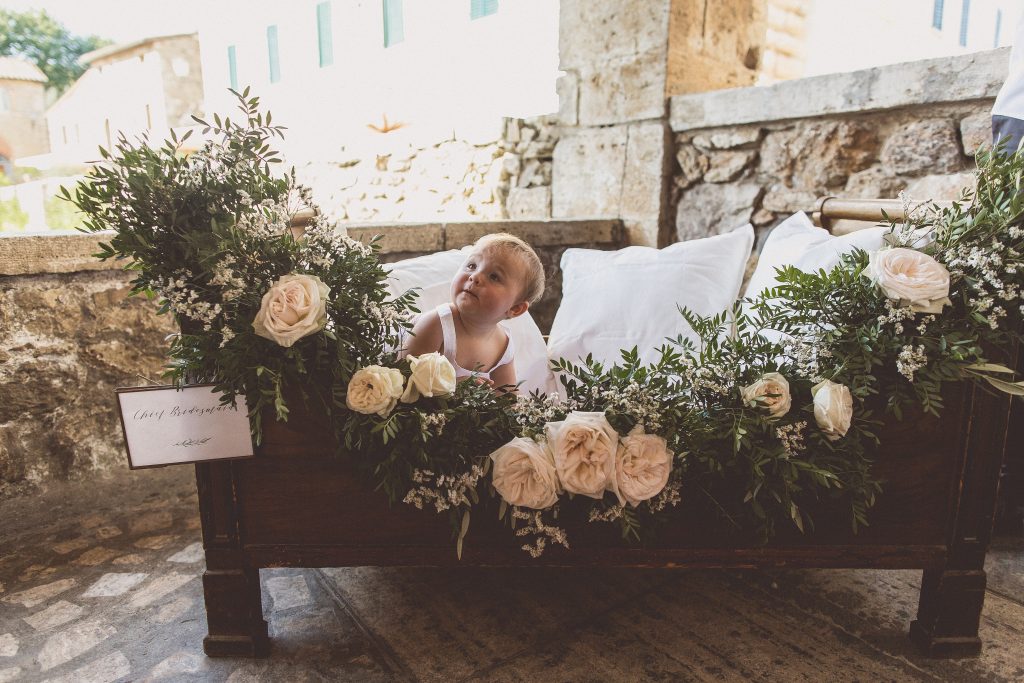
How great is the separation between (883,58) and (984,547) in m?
6.80

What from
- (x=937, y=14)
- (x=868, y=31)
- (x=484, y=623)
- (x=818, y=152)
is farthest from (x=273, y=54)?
(x=484, y=623)

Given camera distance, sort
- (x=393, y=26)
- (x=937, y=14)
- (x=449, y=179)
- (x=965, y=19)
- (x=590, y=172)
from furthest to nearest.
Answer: (x=393, y=26), (x=965, y=19), (x=937, y=14), (x=449, y=179), (x=590, y=172)

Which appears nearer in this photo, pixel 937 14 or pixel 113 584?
pixel 113 584

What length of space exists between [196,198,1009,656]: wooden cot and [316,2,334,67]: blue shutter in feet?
34.2

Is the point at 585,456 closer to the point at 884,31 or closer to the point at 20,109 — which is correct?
the point at 884,31

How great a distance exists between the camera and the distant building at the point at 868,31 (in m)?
4.59

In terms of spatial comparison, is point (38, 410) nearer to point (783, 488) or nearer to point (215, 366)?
point (215, 366)

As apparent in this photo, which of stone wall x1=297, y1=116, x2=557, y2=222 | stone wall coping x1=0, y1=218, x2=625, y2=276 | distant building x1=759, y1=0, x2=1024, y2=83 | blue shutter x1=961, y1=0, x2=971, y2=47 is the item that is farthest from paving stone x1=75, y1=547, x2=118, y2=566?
blue shutter x1=961, y1=0, x2=971, y2=47

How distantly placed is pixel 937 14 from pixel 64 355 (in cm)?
965

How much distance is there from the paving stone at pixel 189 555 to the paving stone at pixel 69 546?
289 mm

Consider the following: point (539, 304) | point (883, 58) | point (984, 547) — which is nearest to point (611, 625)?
point (984, 547)

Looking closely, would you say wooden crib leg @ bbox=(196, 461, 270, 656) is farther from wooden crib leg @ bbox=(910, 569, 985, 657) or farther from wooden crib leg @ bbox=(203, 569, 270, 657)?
wooden crib leg @ bbox=(910, 569, 985, 657)

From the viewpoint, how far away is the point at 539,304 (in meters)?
2.57

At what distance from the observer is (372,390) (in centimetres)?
106
